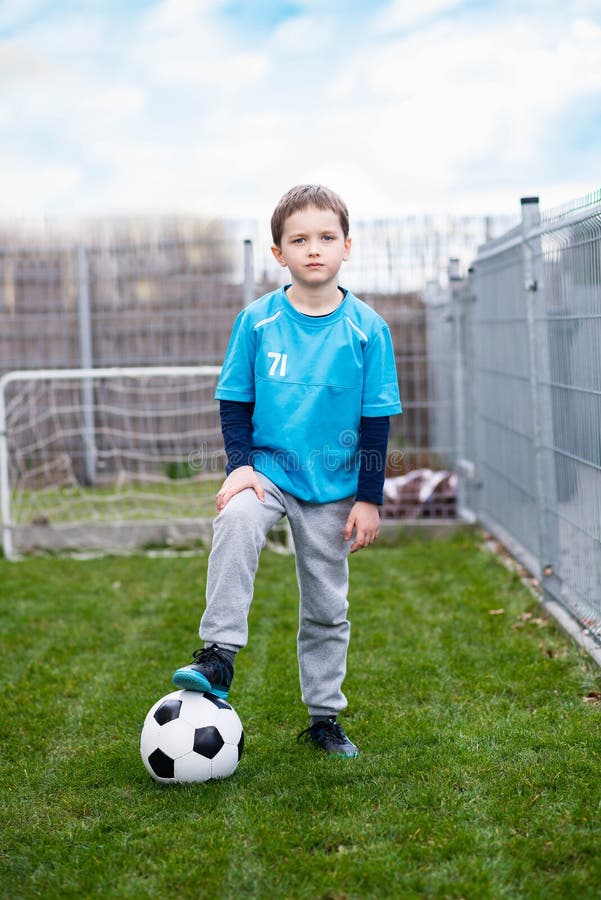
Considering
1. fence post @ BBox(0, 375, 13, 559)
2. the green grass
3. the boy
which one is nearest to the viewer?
the green grass

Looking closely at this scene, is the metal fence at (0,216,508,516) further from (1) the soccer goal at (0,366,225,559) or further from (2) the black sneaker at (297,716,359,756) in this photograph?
(2) the black sneaker at (297,716,359,756)

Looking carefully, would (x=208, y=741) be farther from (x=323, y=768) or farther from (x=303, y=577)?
(x=303, y=577)

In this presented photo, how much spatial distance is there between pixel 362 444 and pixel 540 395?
2.18 meters

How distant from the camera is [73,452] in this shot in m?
9.99

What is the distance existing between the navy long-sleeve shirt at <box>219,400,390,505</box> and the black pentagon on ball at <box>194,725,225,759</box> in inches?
31.4

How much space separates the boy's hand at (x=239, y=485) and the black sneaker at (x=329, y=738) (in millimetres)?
828

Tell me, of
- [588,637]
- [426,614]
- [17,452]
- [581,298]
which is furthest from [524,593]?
[17,452]

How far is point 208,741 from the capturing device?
3219 mm

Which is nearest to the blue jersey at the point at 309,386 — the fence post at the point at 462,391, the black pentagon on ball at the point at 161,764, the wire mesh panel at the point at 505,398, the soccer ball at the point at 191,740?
the soccer ball at the point at 191,740

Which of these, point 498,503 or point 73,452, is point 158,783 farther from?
point 73,452

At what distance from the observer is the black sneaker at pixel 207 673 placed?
10.2 ft

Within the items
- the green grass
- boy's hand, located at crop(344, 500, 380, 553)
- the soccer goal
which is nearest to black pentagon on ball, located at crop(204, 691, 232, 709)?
the green grass

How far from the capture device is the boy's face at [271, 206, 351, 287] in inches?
133

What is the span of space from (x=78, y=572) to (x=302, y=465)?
13.0 feet
